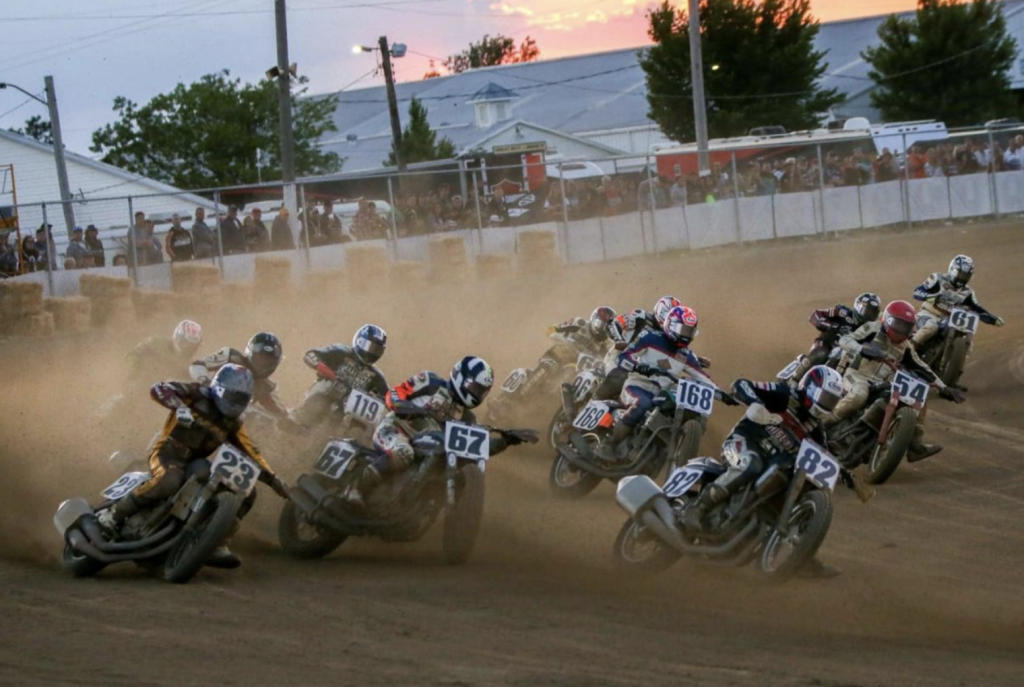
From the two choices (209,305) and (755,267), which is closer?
(209,305)

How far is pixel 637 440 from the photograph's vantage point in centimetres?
1401

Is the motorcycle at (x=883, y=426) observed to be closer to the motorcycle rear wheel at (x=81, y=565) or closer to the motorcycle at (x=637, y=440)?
the motorcycle at (x=637, y=440)

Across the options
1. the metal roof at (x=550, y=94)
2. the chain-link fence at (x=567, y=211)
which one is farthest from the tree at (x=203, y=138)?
the chain-link fence at (x=567, y=211)

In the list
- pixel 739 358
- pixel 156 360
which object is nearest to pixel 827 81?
pixel 739 358

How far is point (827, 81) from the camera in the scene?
7275cm

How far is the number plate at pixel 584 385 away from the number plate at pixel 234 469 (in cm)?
570

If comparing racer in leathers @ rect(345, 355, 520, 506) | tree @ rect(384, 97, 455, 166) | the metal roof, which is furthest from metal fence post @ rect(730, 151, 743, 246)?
tree @ rect(384, 97, 455, 166)

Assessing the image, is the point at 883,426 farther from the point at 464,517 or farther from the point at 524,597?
the point at 524,597

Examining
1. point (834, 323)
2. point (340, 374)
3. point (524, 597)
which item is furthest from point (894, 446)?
point (524, 597)

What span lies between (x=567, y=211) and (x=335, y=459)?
21.0 meters

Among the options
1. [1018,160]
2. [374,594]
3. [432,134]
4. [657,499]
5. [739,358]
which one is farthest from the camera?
[432,134]

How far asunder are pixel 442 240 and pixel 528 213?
317 centimetres

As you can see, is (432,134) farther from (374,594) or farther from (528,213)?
(374,594)

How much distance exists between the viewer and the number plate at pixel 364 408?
524 inches
